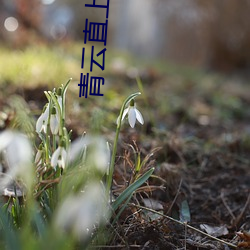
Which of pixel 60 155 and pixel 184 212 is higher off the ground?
pixel 60 155

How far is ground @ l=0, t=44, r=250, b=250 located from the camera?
1455mm

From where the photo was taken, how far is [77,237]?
48.0 inches

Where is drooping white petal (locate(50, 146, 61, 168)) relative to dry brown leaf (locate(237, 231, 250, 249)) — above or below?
above

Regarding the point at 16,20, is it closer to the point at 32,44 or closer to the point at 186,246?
the point at 32,44

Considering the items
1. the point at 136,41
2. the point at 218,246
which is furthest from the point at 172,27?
the point at 218,246

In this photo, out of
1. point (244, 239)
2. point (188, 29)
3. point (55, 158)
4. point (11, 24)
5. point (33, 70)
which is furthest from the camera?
point (188, 29)

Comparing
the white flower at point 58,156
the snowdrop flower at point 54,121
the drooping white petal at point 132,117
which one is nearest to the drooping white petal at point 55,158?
the white flower at point 58,156

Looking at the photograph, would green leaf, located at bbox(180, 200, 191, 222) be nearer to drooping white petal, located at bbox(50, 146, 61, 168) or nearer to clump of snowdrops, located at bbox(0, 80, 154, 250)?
clump of snowdrops, located at bbox(0, 80, 154, 250)

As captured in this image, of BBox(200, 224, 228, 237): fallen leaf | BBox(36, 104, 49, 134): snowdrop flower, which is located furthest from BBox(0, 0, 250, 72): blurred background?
BBox(36, 104, 49, 134): snowdrop flower

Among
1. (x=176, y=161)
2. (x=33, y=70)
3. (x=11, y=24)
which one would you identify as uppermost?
(x=11, y=24)

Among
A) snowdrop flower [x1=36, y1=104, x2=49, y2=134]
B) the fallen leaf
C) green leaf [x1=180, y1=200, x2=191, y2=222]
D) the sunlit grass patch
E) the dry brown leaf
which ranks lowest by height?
the fallen leaf

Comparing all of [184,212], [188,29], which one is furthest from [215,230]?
[188,29]

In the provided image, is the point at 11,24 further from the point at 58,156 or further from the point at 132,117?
the point at 58,156

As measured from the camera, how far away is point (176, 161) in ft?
7.75
